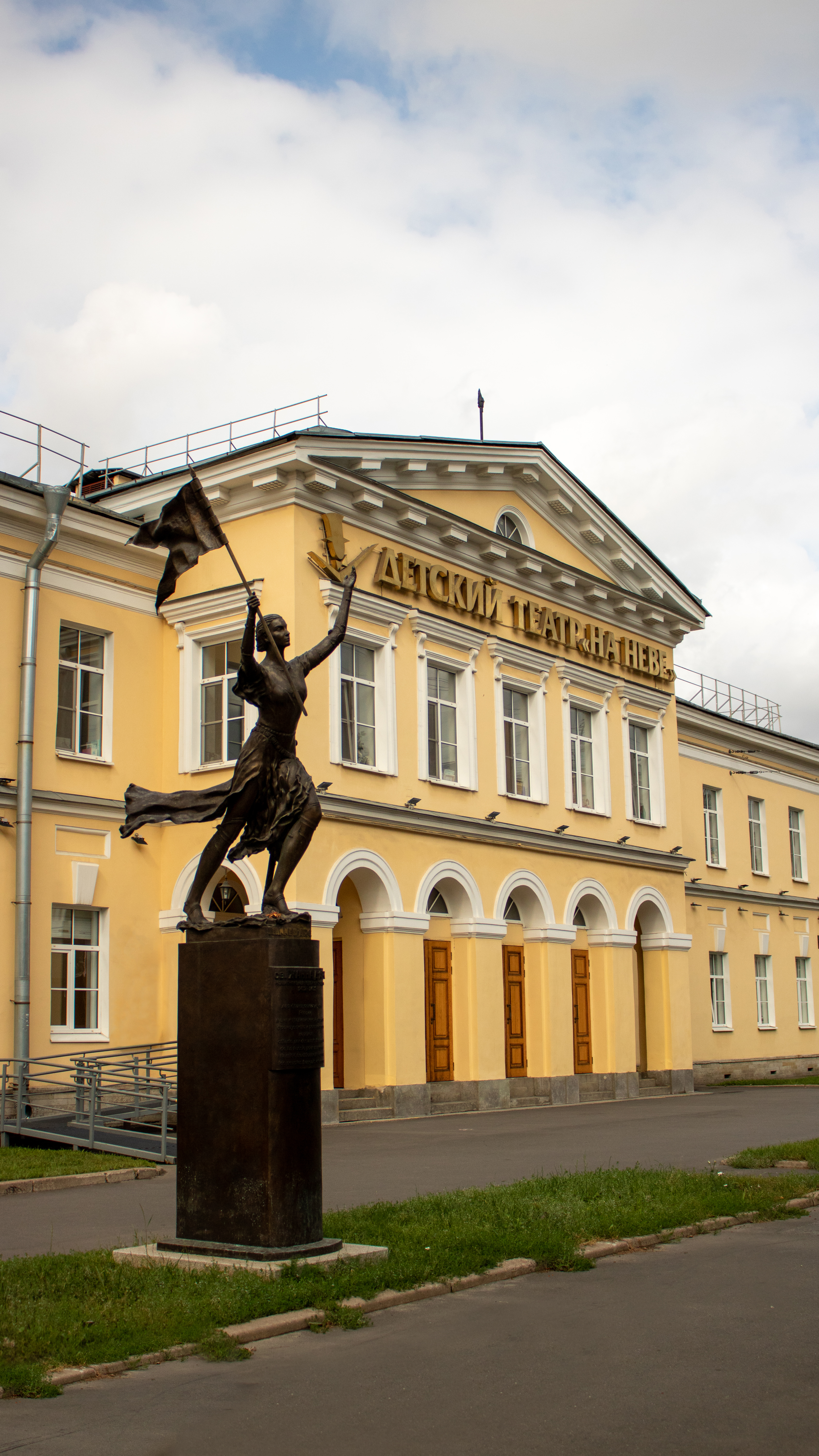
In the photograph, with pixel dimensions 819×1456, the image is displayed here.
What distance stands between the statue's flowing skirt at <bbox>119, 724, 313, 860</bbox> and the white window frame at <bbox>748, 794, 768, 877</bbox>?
29.4 meters

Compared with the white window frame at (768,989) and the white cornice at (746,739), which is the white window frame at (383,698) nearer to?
the white cornice at (746,739)

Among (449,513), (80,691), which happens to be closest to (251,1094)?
(80,691)

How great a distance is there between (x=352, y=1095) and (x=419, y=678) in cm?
655

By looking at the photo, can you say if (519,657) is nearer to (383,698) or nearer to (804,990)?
(383,698)

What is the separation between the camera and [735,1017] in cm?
3459

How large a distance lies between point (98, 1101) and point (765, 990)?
23630 millimetres

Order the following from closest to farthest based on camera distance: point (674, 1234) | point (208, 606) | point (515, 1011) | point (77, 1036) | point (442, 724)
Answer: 1. point (674, 1234)
2. point (77, 1036)
3. point (208, 606)
4. point (442, 724)
5. point (515, 1011)

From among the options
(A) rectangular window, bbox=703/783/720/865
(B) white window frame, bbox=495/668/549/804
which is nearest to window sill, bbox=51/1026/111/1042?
(B) white window frame, bbox=495/668/549/804

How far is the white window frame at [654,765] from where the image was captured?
28938 millimetres

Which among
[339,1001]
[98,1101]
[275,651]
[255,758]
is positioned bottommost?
[98,1101]

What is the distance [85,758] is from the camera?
68.3 feet

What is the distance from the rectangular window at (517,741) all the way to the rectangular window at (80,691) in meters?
7.27

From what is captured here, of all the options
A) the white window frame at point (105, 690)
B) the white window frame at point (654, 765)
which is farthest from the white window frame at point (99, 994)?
the white window frame at point (654, 765)

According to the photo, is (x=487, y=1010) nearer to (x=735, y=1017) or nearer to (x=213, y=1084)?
(x=735, y=1017)
